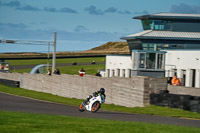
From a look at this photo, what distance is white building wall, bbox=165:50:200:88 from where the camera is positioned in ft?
144

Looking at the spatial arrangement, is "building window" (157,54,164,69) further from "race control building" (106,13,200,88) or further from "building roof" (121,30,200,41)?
"building roof" (121,30,200,41)

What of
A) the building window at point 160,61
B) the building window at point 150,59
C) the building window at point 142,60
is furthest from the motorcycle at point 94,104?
the building window at point 142,60

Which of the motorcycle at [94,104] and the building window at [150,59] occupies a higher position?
the building window at [150,59]

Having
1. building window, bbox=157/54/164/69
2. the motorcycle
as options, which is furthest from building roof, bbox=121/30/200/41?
the motorcycle

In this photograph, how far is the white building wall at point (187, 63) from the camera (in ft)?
144

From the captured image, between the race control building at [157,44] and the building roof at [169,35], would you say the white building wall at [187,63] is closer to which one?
the race control building at [157,44]

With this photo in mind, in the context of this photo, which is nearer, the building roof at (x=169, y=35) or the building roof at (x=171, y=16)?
the building roof at (x=169, y=35)

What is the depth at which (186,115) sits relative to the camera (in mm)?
22109

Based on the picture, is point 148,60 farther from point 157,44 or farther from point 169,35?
point 169,35

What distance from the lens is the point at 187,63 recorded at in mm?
45188

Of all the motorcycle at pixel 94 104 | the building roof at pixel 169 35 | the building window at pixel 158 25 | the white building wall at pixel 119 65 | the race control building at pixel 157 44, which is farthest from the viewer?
the building window at pixel 158 25

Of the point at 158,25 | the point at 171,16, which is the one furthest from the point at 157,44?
the point at 171,16

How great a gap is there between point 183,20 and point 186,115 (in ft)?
134

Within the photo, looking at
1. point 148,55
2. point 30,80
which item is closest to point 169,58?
point 148,55
